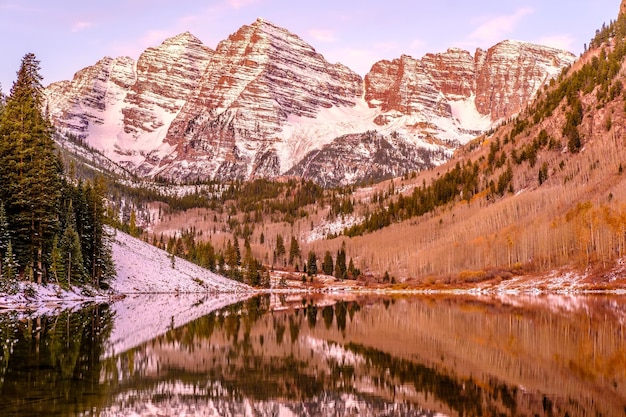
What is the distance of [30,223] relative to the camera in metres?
77.9

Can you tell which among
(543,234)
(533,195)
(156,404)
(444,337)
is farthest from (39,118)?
(533,195)

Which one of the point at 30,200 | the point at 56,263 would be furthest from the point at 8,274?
the point at 56,263

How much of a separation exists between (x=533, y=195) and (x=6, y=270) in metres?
159

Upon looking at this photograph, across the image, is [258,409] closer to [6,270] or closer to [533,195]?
[6,270]

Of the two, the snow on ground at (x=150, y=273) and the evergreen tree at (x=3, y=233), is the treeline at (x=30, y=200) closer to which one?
the evergreen tree at (x=3, y=233)

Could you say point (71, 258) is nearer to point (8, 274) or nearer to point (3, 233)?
point (3, 233)

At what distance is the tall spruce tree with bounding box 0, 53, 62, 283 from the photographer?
7688cm

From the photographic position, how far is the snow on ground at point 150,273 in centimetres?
12019

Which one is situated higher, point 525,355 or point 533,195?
point 533,195

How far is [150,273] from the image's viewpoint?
130 metres

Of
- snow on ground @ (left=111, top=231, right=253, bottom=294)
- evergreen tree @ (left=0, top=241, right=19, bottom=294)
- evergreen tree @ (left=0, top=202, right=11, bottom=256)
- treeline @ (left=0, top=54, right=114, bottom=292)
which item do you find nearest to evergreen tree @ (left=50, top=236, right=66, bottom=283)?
treeline @ (left=0, top=54, right=114, bottom=292)

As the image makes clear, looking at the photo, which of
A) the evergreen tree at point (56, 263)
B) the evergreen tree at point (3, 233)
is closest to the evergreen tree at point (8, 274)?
the evergreen tree at point (3, 233)

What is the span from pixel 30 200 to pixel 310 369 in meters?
54.8

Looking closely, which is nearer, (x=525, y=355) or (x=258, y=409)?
(x=258, y=409)
